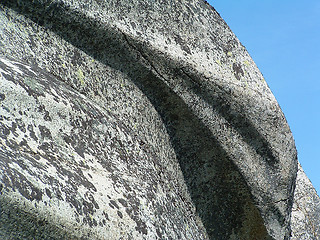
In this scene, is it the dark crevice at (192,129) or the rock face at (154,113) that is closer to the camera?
the rock face at (154,113)

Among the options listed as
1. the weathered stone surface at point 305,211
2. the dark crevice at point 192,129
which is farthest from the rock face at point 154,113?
the weathered stone surface at point 305,211

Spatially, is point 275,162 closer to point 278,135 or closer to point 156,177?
point 278,135

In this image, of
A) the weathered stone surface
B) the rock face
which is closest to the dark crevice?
the rock face

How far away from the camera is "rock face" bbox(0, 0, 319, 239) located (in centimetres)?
126

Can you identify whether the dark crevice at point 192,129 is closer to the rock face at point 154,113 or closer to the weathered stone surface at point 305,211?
the rock face at point 154,113

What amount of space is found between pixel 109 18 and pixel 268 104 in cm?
51

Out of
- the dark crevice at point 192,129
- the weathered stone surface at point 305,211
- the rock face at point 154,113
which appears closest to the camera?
the rock face at point 154,113

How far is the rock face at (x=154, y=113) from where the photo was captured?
126 cm

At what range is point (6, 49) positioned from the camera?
1401 mm

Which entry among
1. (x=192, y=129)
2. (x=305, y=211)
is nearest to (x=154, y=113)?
(x=192, y=129)

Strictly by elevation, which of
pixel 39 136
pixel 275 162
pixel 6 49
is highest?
pixel 6 49

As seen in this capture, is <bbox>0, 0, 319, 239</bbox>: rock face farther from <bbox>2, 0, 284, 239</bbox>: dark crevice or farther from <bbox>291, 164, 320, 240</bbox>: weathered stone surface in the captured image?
<bbox>291, 164, 320, 240</bbox>: weathered stone surface

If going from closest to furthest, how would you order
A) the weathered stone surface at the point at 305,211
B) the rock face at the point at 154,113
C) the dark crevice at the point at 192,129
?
the rock face at the point at 154,113
the dark crevice at the point at 192,129
the weathered stone surface at the point at 305,211

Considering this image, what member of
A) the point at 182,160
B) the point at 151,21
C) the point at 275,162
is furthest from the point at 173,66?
the point at 275,162
